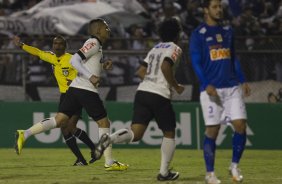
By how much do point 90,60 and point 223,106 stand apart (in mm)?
3277

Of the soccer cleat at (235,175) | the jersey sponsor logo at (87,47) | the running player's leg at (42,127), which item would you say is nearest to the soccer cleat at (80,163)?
the running player's leg at (42,127)

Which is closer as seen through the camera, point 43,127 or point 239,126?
point 239,126

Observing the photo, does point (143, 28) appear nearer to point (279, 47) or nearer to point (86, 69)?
point (279, 47)

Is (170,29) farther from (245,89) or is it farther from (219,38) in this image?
(245,89)

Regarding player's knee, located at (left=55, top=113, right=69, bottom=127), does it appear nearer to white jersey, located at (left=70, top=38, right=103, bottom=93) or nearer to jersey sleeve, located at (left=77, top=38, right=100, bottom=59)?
white jersey, located at (left=70, top=38, right=103, bottom=93)

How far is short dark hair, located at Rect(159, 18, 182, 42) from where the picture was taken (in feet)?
39.8

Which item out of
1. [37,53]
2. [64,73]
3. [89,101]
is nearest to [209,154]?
[89,101]

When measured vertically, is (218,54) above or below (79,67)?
above

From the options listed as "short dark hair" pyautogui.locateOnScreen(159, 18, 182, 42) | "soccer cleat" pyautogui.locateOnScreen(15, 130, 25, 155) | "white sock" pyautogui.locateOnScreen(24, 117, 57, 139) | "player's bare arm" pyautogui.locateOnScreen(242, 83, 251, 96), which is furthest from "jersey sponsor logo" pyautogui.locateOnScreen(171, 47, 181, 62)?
"soccer cleat" pyautogui.locateOnScreen(15, 130, 25, 155)

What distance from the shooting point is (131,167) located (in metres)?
15.2

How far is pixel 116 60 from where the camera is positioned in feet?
67.1

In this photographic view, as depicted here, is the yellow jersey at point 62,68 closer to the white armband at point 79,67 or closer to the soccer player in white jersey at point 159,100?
the white armband at point 79,67

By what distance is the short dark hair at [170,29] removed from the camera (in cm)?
1213

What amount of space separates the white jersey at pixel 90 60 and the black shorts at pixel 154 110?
1601 mm
